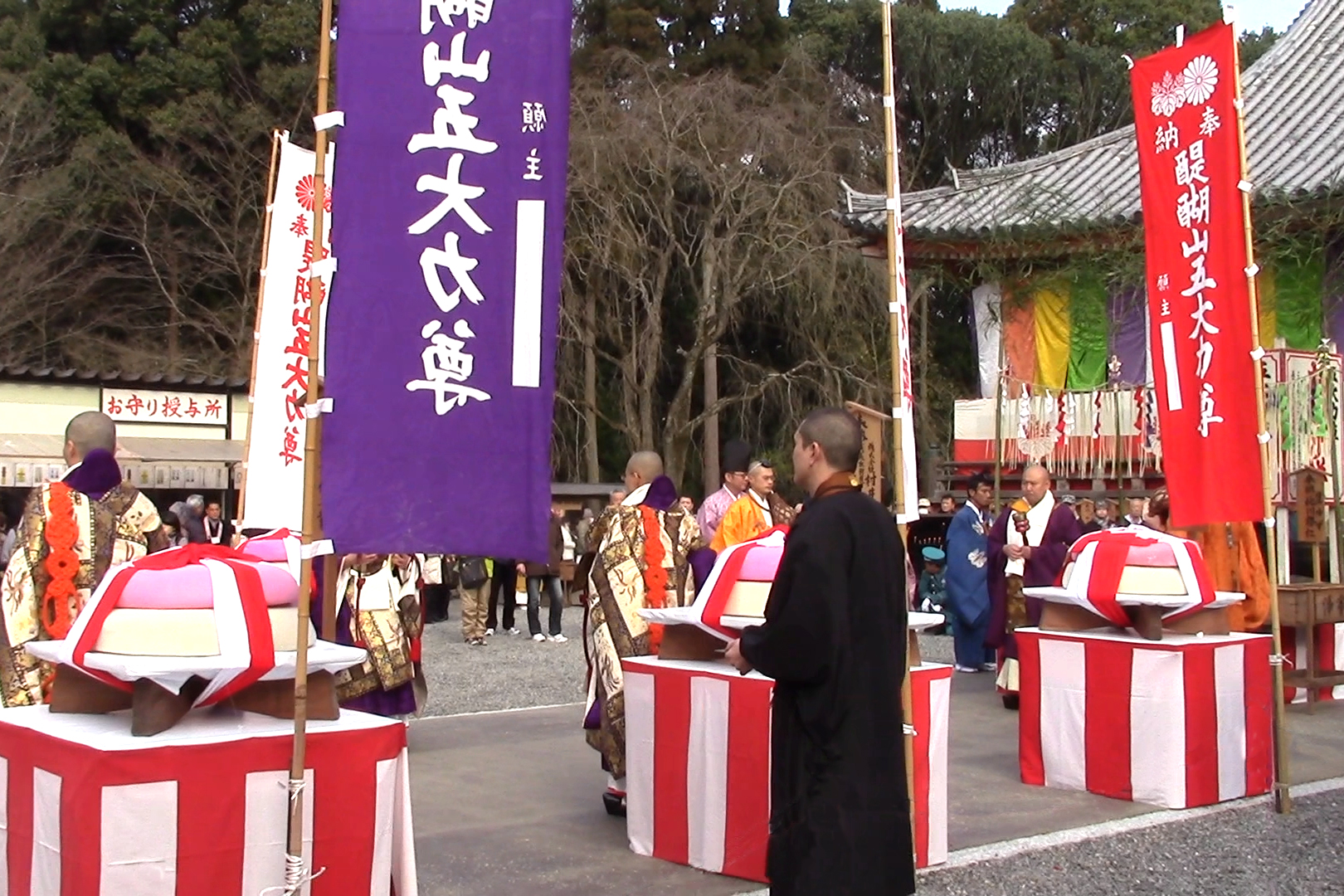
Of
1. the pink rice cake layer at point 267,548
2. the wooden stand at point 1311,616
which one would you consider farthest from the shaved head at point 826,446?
the wooden stand at point 1311,616

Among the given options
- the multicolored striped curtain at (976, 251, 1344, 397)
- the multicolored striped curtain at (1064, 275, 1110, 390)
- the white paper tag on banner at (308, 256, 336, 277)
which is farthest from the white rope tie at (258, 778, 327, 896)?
the multicolored striped curtain at (1064, 275, 1110, 390)

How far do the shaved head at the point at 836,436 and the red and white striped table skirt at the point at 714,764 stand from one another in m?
1.54

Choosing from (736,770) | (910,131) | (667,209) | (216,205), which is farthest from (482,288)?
(910,131)

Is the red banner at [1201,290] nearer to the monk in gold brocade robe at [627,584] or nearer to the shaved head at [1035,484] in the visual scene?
the monk in gold brocade robe at [627,584]

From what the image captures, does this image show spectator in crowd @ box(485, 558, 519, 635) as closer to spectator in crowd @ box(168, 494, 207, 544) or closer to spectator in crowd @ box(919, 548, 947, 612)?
spectator in crowd @ box(168, 494, 207, 544)

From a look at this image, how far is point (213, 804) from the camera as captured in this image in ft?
11.9

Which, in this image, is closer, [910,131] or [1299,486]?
[1299,486]

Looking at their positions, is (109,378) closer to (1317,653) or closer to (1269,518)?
(1317,653)

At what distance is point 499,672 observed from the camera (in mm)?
11852

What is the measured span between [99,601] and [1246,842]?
4.78m

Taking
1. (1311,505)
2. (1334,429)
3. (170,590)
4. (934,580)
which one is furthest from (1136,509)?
(170,590)

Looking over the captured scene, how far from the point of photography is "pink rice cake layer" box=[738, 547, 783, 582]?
5.39 m

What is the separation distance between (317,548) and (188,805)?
2.38ft

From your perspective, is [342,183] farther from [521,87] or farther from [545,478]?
[545,478]
